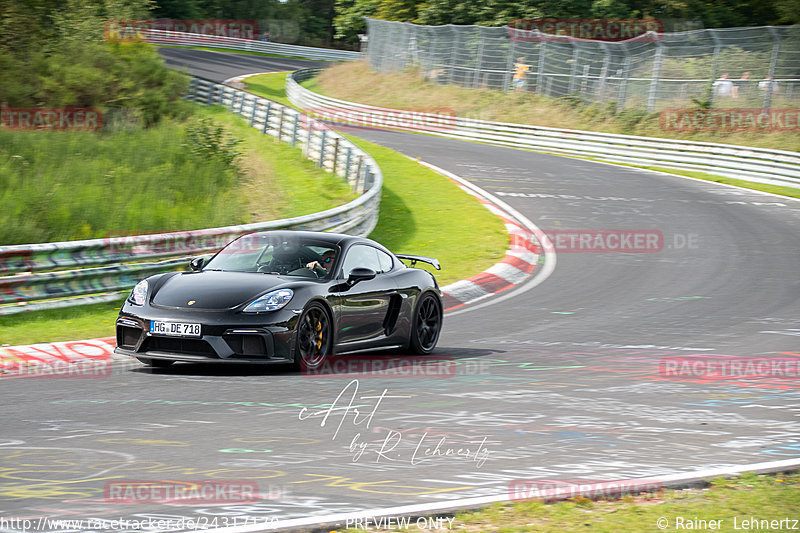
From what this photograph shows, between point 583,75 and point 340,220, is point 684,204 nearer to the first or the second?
point 340,220

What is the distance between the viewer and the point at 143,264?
467 inches

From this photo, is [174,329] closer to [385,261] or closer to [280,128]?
[385,261]

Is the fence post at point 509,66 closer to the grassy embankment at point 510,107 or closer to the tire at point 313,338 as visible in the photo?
the grassy embankment at point 510,107

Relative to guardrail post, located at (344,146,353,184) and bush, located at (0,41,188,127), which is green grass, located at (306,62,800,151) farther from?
guardrail post, located at (344,146,353,184)

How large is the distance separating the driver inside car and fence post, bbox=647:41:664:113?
100 ft

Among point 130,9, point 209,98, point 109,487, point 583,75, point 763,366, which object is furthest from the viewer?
point 583,75

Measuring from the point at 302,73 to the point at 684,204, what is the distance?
1436 inches

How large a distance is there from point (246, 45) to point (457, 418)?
230ft

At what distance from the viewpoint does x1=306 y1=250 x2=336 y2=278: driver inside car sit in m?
9.23

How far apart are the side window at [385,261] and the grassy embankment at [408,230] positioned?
2.91 m

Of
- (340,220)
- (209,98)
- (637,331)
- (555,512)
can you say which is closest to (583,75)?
(209,98)

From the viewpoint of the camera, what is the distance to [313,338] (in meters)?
8.71

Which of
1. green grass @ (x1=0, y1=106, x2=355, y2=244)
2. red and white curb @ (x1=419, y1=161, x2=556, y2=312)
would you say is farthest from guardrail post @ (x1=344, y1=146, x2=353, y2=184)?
red and white curb @ (x1=419, y1=161, x2=556, y2=312)

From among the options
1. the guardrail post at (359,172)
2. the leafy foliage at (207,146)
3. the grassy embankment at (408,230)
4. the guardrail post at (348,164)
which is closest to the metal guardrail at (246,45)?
the grassy embankment at (408,230)
